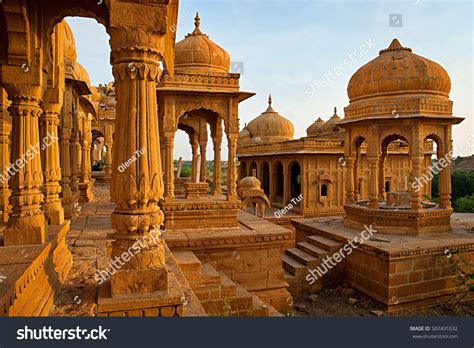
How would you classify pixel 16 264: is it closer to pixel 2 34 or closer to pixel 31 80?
pixel 31 80

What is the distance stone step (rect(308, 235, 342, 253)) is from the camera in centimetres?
1119

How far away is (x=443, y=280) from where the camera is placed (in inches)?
397

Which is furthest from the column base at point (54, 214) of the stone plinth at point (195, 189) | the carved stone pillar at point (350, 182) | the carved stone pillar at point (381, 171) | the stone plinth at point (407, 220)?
the carved stone pillar at point (381, 171)

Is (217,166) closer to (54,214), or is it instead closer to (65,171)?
(65,171)

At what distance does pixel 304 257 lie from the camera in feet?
36.4

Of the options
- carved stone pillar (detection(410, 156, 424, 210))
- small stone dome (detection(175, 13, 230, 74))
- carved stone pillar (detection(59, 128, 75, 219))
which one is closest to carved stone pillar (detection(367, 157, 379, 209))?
carved stone pillar (detection(410, 156, 424, 210))

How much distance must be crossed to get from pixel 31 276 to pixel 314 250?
901 centimetres

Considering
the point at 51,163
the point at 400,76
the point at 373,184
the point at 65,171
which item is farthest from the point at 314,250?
the point at 51,163

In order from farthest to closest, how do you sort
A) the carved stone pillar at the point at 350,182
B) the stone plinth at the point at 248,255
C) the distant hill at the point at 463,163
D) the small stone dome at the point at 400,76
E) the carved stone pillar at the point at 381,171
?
the distant hill at the point at 463,163 → the carved stone pillar at the point at 381,171 → the carved stone pillar at the point at 350,182 → the small stone dome at the point at 400,76 → the stone plinth at the point at 248,255

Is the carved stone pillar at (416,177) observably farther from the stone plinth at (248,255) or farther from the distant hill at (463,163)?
the distant hill at (463,163)

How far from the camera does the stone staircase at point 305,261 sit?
1033 cm

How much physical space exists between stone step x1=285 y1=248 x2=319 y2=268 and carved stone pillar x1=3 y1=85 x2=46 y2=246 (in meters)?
7.72

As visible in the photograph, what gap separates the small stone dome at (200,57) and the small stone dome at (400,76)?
5.51m

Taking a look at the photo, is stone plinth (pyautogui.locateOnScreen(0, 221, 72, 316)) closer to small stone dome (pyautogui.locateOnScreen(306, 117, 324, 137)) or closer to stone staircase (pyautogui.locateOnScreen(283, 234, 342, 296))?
stone staircase (pyautogui.locateOnScreen(283, 234, 342, 296))
